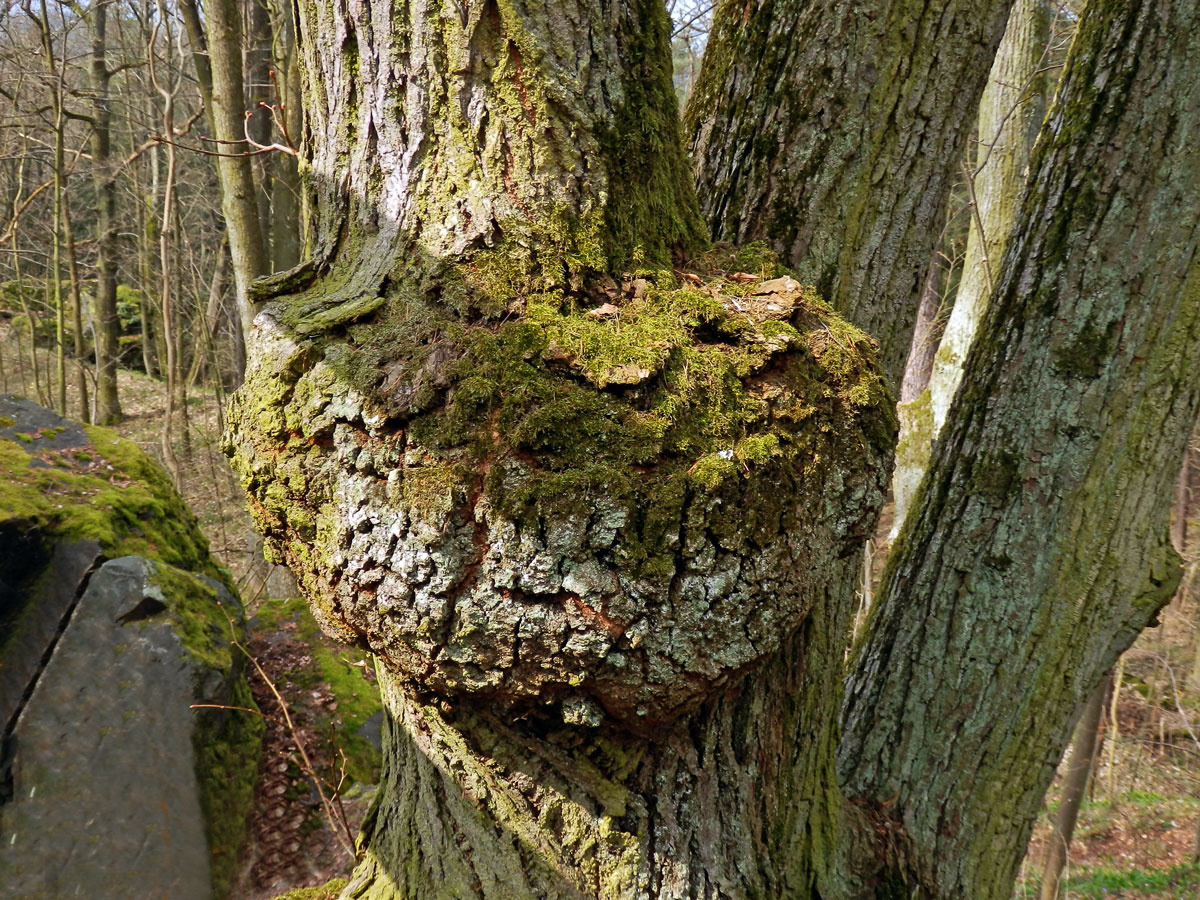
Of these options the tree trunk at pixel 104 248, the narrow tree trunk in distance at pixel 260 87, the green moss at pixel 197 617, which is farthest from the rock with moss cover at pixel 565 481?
the tree trunk at pixel 104 248

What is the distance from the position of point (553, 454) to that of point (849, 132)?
942 millimetres

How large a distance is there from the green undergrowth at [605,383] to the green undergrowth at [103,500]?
391 centimetres

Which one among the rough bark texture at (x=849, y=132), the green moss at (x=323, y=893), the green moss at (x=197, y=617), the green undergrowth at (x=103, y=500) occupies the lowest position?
the green moss at (x=197, y=617)

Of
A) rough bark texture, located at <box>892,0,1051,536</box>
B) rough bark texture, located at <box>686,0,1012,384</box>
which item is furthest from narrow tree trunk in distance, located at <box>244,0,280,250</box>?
rough bark texture, located at <box>686,0,1012,384</box>

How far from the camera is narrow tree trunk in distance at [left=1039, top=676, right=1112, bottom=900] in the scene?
500cm

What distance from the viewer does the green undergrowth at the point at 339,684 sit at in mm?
4551

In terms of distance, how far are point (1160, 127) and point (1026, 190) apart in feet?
0.88

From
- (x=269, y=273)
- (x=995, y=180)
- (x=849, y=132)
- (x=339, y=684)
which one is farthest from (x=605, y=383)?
(x=269, y=273)

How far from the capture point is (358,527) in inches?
44.3

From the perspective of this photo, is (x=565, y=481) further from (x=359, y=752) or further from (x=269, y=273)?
(x=269, y=273)

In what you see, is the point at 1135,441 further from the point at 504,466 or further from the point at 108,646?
the point at 108,646

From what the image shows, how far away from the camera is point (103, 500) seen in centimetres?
451

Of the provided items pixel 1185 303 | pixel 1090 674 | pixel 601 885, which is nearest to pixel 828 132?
pixel 1185 303

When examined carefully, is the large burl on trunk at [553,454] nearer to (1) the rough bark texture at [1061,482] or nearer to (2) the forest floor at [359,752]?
(1) the rough bark texture at [1061,482]
